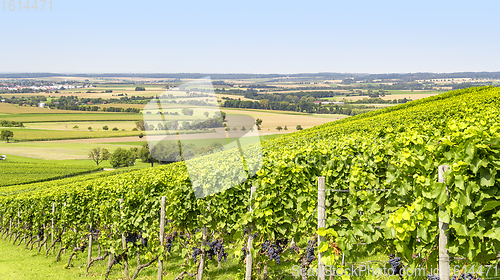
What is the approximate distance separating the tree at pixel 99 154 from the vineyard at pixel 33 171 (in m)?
8.02

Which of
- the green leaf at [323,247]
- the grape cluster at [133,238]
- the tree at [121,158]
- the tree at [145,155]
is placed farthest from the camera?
the tree at [121,158]

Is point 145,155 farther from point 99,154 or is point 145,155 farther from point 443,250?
point 443,250

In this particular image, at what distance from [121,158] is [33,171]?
15400 millimetres

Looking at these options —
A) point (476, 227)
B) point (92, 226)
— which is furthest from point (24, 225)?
point (476, 227)

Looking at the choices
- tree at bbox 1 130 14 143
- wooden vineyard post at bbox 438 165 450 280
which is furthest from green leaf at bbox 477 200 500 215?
tree at bbox 1 130 14 143

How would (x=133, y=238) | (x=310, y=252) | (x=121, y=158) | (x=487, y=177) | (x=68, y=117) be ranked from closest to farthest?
1. (x=487, y=177)
2. (x=310, y=252)
3. (x=133, y=238)
4. (x=121, y=158)
5. (x=68, y=117)

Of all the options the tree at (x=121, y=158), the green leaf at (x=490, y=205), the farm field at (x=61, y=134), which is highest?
the green leaf at (x=490, y=205)

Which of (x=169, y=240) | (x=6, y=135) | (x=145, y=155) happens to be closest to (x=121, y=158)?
(x=145, y=155)

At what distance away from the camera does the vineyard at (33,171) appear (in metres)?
48.4

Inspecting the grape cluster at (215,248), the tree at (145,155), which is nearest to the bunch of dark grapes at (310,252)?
the grape cluster at (215,248)

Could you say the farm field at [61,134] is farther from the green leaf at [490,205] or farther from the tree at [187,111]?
the green leaf at [490,205]

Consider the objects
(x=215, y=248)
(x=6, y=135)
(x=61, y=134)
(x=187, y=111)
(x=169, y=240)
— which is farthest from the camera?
(x=6, y=135)

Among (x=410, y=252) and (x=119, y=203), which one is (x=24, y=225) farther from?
(x=410, y=252)

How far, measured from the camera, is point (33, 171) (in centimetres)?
5359
